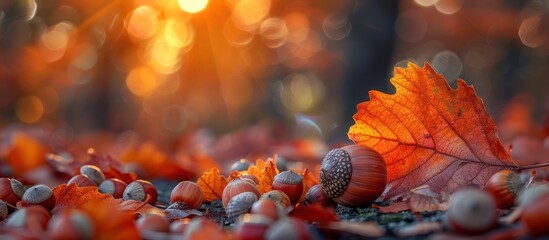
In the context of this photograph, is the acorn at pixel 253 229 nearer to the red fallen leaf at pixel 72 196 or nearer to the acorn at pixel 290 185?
the acorn at pixel 290 185

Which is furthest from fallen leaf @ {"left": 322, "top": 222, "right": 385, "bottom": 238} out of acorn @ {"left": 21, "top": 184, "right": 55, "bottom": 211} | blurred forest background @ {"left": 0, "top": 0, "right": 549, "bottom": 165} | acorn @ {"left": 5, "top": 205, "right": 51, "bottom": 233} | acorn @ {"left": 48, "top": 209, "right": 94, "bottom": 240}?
blurred forest background @ {"left": 0, "top": 0, "right": 549, "bottom": 165}

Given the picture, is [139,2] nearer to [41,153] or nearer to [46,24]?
[46,24]

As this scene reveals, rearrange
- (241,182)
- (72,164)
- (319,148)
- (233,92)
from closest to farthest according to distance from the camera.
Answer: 1. (241,182)
2. (72,164)
3. (319,148)
4. (233,92)

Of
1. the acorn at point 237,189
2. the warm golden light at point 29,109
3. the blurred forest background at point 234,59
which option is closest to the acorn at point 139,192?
the acorn at point 237,189

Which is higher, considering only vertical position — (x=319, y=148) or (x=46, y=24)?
(x=46, y=24)

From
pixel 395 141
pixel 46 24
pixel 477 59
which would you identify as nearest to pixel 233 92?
pixel 477 59

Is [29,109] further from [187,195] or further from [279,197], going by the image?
[279,197]

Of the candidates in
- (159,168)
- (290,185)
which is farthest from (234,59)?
(290,185)

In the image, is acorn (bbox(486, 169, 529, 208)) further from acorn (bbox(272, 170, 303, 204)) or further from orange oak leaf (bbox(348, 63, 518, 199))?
acorn (bbox(272, 170, 303, 204))
